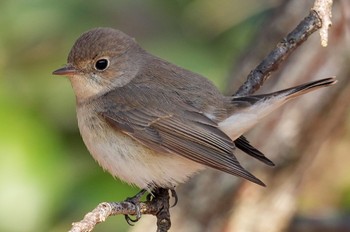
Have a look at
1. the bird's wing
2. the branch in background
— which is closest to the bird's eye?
the bird's wing

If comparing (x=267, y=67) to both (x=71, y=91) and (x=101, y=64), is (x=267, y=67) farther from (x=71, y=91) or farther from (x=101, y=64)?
(x=71, y=91)

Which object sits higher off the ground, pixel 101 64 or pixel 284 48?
pixel 101 64

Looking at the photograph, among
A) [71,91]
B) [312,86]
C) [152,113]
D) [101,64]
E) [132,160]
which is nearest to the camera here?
[312,86]

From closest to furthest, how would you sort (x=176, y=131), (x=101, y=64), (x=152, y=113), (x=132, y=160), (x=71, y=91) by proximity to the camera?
(x=132, y=160) → (x=176, y=131) → (x=152, y=113) → (x=101, y=64) → (x=71, y=91)

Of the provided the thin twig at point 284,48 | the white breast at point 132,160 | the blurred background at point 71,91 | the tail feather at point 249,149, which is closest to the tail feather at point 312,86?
the thin twig at point 284,48

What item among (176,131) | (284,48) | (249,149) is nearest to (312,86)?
(284,48)

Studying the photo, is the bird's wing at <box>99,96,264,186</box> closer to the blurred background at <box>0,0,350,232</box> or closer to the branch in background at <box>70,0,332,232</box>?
the branch in background at <box>70,0,332,232</box>

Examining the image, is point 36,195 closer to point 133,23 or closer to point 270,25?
point 270,25
